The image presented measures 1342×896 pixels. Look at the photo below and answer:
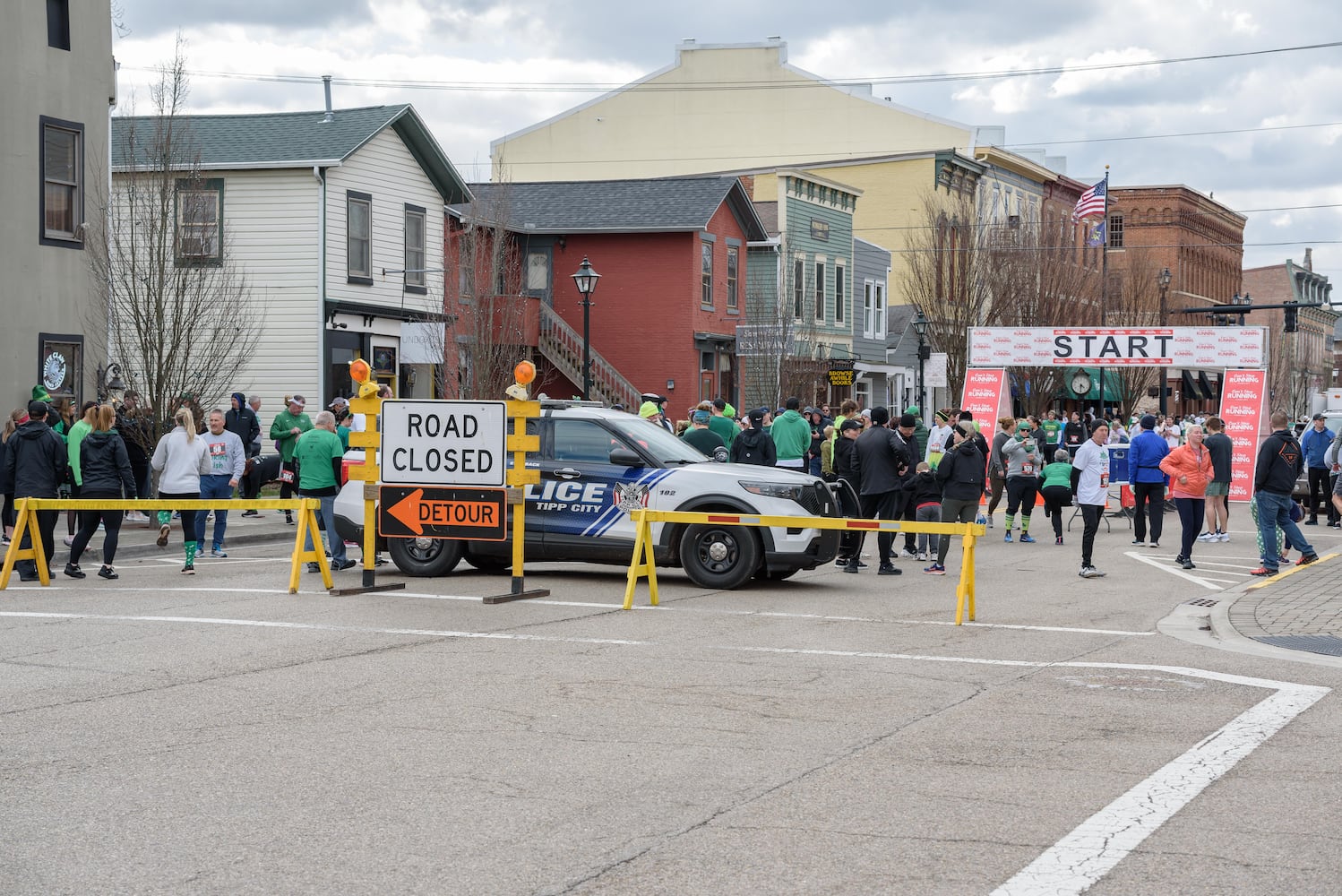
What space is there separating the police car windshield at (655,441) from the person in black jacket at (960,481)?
330cm

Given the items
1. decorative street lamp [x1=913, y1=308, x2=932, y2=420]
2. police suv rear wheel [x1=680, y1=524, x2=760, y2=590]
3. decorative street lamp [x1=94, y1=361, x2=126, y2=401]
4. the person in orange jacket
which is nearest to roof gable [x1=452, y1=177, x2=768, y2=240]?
decorative street lamp [x1=913, y1=308, x2=932, y2=420]

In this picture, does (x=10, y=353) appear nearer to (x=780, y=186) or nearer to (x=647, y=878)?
(x=647, y=878)

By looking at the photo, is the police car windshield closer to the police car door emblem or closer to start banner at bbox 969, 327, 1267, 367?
the police car door emblem

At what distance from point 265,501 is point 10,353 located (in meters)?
10.1

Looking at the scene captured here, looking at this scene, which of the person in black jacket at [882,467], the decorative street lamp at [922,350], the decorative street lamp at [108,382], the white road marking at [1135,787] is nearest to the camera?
the white road marking at [1135,787]

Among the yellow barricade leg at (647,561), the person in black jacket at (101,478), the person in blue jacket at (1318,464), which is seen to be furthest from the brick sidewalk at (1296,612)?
the person in black jacket at (101,478)

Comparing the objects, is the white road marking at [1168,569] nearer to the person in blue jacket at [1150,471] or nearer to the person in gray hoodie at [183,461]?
the person in blue jacket at [1150,471]

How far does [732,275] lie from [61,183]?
24599 mm

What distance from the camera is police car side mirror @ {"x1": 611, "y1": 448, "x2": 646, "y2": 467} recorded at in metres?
15.7

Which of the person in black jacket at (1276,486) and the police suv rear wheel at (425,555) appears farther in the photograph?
the person in black jacket at (1276,486)

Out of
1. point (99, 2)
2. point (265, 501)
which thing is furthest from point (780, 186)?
point (265, 501)

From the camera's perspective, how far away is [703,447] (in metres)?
20.2

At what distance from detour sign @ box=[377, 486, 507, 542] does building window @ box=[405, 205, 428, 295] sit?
804 inches

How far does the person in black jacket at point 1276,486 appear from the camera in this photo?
1669 cm
